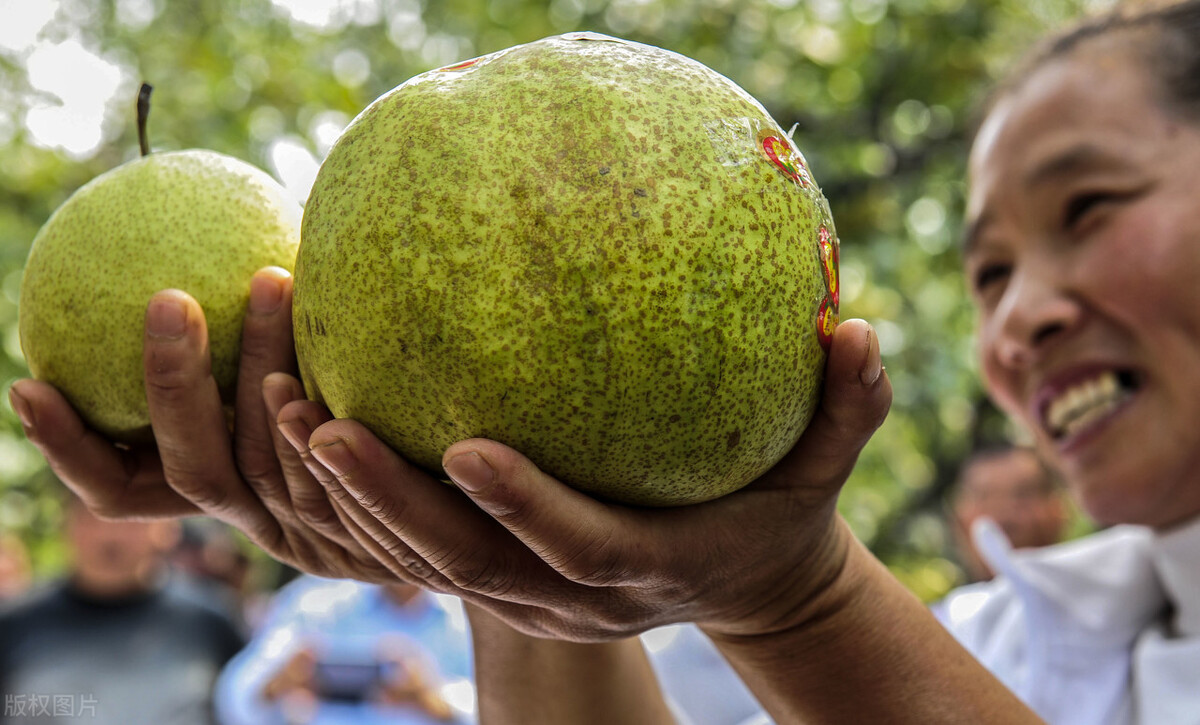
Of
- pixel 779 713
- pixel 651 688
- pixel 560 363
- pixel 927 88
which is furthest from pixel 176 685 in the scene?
pixel 927 88

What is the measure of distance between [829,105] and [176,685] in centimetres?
458

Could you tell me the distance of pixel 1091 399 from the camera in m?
2.12

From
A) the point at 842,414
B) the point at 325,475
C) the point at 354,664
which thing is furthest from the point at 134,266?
the point at 354,664

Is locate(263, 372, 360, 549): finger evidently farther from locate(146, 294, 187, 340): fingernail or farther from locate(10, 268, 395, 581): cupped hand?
locate(146, 294, 187, 340): fingernail

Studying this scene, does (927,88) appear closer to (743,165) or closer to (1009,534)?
(1009,534)

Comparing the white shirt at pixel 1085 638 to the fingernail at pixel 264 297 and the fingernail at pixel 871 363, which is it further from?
the fingernail at pixel 264 297

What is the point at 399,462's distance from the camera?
47.5 inches

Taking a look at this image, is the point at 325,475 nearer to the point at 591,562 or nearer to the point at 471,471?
the point at 471,471

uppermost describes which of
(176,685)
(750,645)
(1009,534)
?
(750,645)

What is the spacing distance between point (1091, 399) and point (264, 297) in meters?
1.80

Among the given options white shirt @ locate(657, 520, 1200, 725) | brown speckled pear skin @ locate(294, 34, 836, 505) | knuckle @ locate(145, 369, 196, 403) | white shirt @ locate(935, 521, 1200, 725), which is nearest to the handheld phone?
white shirt @ locate(657, 520, 1200, 725)

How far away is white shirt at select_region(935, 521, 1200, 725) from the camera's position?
82.7 inches

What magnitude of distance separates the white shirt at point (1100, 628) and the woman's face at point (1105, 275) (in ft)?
0.75

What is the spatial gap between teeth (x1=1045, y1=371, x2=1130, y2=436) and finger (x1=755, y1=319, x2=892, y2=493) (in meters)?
1.10
